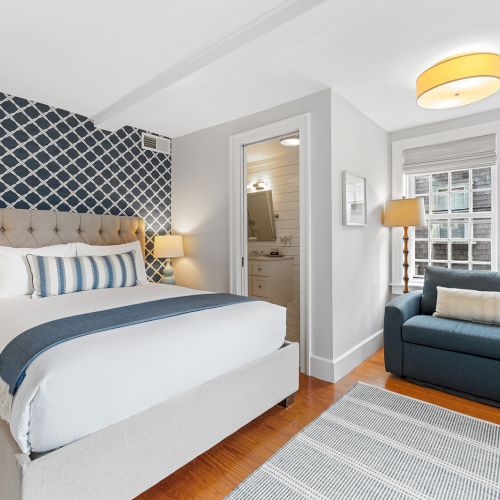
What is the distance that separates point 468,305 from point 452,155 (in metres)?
1.56

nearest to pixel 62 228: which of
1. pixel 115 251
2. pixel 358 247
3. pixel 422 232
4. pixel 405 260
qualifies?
pixel 115 251

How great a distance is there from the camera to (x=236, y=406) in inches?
70.6

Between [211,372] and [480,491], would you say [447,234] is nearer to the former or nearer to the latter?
[480,491]

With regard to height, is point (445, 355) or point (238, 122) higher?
point (238, 122)

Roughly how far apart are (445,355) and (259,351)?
147cm

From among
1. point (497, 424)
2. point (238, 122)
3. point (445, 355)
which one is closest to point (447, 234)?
point (445, 355)

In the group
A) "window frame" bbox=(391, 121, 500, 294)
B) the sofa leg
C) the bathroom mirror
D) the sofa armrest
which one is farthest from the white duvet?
the bathroom mirror

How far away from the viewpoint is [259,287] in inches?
178

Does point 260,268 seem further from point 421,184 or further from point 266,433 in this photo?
point 266,433

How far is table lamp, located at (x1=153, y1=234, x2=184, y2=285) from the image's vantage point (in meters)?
3.62

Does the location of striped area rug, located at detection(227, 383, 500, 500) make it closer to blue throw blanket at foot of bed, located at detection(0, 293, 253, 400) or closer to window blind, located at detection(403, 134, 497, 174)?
blue throw blanket at foot of bed, located at detection(0, 293, 253, 400)

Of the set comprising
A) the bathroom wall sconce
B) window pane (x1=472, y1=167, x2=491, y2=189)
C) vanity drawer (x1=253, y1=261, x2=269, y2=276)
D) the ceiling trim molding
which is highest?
the ceiling trim molding

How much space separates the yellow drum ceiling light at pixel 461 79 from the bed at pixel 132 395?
177 cm

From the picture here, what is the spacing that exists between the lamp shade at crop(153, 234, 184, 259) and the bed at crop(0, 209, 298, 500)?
4.67ft
